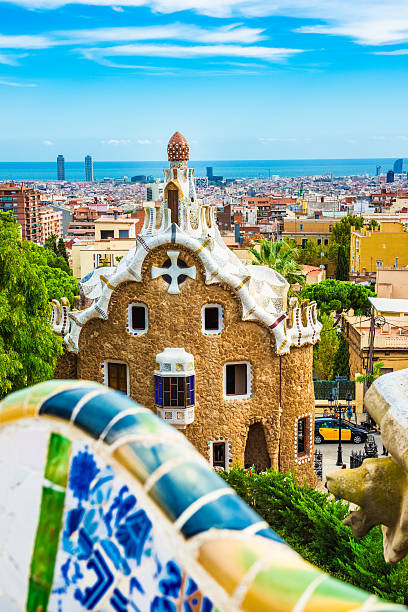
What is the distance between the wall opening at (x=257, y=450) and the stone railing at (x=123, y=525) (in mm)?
19639

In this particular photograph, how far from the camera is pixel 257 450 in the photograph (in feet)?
75.9

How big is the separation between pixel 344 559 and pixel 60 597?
534 inches

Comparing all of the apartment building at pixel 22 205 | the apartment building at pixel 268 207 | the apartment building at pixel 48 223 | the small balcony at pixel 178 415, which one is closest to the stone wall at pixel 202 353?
the small balcony at pixel 178 415

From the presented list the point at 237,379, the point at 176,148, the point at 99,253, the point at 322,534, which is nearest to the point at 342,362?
the point at 237,379

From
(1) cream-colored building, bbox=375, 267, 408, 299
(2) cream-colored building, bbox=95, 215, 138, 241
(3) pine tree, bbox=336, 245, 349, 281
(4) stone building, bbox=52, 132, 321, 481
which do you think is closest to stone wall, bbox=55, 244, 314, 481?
(4) stone building, bbox=52, 132, 321, 481

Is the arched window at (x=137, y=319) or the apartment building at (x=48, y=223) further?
the apartment building at (x=48, y=223)

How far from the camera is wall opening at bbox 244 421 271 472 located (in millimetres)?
22938

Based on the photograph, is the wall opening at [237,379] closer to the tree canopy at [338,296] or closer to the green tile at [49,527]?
the green tile at [49,527]

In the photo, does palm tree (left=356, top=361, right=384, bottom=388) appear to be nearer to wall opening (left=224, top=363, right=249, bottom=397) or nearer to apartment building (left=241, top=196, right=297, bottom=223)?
wall opening (left=224, top=363, right=249, bottom=397)

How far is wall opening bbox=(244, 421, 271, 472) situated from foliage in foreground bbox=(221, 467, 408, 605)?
9.11 ft

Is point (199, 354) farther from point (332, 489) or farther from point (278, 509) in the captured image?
point (332, 489)

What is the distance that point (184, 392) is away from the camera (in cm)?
2148

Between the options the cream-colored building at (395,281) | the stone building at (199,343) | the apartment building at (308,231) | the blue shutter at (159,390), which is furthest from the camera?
the apartment building at (308,231)

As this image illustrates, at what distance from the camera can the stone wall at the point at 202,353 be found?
21422 mm
